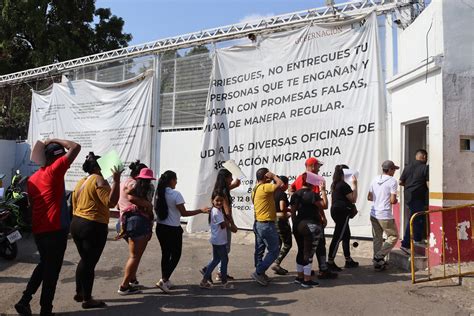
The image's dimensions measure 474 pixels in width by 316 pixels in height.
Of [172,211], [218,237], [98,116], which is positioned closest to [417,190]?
[218,237]

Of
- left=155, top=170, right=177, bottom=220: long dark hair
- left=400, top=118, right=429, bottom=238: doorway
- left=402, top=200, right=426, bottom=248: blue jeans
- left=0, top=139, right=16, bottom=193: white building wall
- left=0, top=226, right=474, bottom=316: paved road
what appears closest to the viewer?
left=0, top=226, right=474, bottom=316: paved road

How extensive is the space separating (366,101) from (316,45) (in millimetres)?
1635

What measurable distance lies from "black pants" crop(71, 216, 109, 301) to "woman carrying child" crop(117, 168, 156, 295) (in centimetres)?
43

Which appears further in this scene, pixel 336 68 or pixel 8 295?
pixel 336 68

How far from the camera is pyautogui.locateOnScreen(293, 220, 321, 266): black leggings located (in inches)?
229

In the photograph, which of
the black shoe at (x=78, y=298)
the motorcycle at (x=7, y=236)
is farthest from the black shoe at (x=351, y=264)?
the motorcycle at (x=7, y=236)

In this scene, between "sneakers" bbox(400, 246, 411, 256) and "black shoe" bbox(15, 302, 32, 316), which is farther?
"sneakers" bbox(400, 246, 411, 256)

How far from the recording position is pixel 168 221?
551cm

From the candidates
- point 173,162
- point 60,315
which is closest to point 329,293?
point 60,315

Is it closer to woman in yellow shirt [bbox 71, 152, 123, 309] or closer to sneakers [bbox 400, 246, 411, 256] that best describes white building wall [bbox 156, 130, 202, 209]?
sneakers [bbox 400, 246, 411, 256]

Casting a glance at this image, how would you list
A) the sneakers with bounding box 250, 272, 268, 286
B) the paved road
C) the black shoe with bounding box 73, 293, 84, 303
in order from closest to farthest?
the paved road < the black shoe with bounding box 73, 293, 84, 303 < the sneakers with bounding box 250, 272, 268, 286

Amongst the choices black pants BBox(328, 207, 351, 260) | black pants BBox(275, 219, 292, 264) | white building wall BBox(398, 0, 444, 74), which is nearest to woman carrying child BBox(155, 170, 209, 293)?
black pants BBox(275, 219, 292, 264)

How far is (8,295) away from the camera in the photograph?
5.54 metres

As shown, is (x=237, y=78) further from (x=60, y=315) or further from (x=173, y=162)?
(x=60, y=315)
